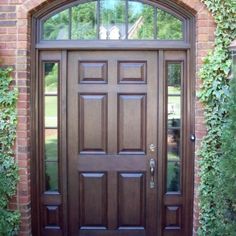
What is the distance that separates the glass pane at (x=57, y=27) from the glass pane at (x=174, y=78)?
3.73 ft

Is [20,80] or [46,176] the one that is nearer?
[20,80]

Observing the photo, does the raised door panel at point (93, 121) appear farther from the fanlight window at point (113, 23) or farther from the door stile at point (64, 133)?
the fanlight window at point (113, 23)

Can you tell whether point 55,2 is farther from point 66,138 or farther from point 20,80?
point 66,138

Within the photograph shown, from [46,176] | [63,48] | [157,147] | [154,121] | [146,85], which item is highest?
[63,48]

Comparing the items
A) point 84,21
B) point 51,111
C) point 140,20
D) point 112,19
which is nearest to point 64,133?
point 51,111

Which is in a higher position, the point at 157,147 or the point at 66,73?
the point at 66,73

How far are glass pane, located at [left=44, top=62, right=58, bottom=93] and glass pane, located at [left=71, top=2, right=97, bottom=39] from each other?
15.1 inches

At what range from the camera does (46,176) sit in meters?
4.60

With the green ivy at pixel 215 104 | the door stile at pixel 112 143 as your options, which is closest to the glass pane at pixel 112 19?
the door stile at pixel 112 143

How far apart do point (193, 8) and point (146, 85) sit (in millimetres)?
897

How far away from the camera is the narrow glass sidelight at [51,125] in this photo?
14.8 feet

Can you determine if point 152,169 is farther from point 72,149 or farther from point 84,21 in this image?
point 84,21

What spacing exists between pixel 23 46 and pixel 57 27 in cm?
43

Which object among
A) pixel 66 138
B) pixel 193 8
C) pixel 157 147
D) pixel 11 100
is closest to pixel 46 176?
pixel 66 138
